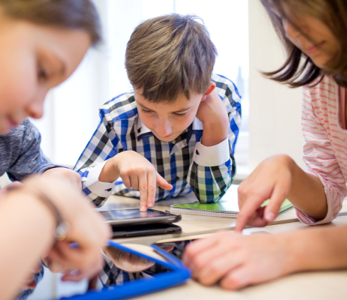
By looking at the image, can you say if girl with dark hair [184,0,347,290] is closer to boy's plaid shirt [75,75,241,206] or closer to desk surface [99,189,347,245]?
desk surface [99,189,347,245]

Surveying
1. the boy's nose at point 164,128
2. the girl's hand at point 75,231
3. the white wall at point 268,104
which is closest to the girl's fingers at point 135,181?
the boy's nose at point 164,128

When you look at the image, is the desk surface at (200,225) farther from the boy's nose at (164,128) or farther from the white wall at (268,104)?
the white wall at (268,104)

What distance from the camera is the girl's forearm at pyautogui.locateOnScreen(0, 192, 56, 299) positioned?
27 centimetres

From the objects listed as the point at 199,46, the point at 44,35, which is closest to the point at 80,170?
the point at 199,46

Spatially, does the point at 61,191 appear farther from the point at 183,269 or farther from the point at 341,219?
the point at 341,219

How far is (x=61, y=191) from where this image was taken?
0.32 m

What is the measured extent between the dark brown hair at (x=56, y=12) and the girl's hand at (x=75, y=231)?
0.20m

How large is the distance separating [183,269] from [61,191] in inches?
6.0

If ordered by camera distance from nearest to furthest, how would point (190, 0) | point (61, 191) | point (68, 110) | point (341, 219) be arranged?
point (61, 191) → point (341, 219) → point (190, 0) → point (68, 110)

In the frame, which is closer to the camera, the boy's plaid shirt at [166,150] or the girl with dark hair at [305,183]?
the girl with dark hair at [305,183]

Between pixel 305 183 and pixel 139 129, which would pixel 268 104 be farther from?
pixel 305 183

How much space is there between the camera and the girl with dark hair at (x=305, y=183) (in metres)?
0.37

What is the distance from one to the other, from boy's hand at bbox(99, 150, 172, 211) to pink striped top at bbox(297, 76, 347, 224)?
1.07ft

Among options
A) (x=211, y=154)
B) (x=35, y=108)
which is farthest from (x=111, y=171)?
(x=35, y=108)
